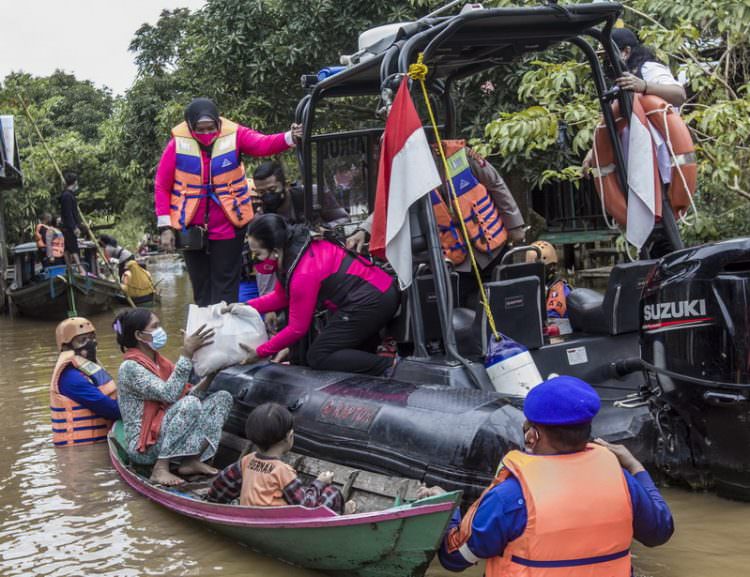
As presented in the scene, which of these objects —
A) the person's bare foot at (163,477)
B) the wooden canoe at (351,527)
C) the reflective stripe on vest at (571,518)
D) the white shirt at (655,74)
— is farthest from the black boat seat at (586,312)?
the reflective stripe on vest at (571,518)

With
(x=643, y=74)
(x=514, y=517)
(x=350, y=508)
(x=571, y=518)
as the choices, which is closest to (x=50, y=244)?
(x=643, y=74)

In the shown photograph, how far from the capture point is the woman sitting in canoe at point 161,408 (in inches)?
207

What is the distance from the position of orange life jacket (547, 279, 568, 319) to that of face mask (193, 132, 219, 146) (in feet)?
8.63

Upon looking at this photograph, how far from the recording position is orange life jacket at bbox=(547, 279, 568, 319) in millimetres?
6250

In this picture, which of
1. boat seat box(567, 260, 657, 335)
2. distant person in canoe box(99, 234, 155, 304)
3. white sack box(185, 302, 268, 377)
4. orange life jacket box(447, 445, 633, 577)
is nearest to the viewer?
orange life jacket box(447, 445, 633, 577)

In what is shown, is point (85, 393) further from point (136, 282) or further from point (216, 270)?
point (136, 282)

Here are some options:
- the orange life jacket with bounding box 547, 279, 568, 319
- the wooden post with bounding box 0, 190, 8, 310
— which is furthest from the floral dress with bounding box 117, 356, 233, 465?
the wooden post with bounding box 0, 190, 8, 310

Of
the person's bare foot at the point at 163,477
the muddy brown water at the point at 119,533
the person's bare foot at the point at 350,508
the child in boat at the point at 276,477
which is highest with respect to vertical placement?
the child in boat at the point at 276,477

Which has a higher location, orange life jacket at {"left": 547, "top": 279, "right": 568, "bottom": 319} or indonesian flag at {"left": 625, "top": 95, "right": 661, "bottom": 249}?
indonesian flag at {"left": 625, "top": 95, "right": 661, "bottom": 249}

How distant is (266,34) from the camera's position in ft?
43.0

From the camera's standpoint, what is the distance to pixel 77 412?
6.41 metres

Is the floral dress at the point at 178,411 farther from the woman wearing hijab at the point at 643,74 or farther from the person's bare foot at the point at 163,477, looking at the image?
the woman wearing hijab at the point at 643,74

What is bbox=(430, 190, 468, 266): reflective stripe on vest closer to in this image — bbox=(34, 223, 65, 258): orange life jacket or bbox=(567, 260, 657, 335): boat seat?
bbox=(567, 260, 657, 335): boat seat

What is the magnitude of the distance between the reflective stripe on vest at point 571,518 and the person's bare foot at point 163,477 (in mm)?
2953
